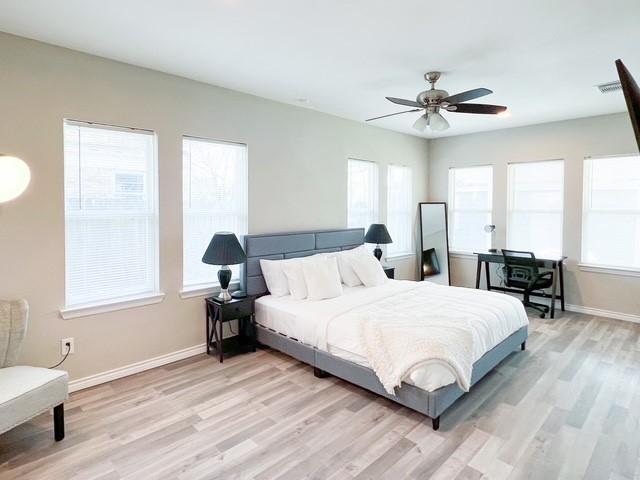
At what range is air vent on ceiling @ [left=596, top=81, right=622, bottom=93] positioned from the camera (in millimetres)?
3737

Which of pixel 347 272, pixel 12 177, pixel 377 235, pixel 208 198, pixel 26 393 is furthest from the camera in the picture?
pixel 377 235

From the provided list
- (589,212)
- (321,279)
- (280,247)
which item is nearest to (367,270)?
(321,279)

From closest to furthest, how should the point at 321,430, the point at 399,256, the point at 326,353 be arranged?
1. the point at 321,430
2. the point at 326,353
3. the point at 399,256

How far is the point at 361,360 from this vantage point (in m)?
2.96

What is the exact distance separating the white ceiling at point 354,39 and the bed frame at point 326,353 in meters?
1.68

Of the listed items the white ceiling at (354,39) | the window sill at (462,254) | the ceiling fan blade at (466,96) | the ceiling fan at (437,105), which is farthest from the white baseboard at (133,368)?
the window sill at (462,254)

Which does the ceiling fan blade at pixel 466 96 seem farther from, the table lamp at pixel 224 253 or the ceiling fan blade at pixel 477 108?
the table lamp at pixel 224 253

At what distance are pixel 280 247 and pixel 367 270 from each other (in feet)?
3.57

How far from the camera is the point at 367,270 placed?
4.59 meters

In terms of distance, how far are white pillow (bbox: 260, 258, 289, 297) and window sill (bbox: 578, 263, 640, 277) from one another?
13.7ft

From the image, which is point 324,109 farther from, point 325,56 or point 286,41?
point 286,41

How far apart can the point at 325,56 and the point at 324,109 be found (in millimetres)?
1681

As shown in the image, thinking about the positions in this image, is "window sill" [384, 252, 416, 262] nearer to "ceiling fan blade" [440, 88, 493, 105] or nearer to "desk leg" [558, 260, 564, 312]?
"desk leg" [558, 260, 564, 312]

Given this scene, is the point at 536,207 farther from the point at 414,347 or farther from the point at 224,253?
the point at 224,253
